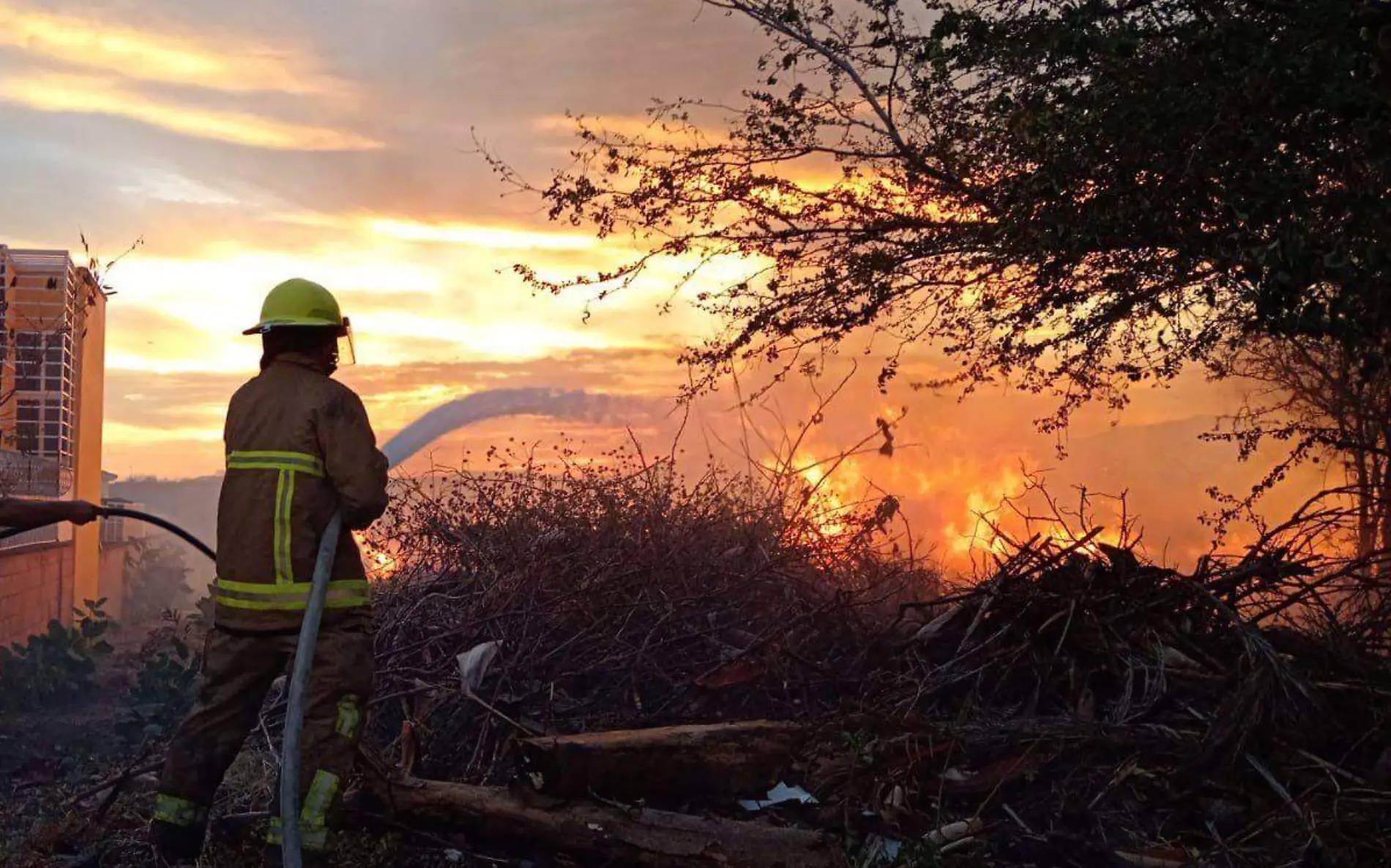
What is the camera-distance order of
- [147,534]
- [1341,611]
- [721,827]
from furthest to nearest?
[147,534] → [1341,611] → [721,827]

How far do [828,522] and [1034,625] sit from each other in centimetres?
228

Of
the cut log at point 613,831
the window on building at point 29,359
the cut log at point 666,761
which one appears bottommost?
the cut log at point 613,831

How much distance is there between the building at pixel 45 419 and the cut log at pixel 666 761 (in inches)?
406

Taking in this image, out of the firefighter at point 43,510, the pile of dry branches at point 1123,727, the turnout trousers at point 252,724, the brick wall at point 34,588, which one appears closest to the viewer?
the turnout trousers at point 252,724

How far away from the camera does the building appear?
1446 centimetres

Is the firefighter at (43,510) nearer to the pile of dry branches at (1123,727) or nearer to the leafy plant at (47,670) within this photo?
the pile of dry branches at (1123,727)

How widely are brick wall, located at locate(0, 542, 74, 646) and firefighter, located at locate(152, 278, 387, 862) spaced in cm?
1092

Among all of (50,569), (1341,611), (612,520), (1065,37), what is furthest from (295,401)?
(50,569)

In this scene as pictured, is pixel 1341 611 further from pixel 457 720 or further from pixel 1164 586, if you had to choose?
pixel 457 720

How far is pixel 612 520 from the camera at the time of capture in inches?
318

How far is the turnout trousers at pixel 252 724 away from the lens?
471cm

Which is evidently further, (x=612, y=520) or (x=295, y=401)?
Answer: (x=612, y=520)

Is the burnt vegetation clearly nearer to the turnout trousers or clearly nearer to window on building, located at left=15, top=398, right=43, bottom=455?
the turnout trousers

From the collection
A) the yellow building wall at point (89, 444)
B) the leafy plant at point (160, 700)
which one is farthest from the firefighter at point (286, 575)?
the yellow building wall at point (89, 444)
